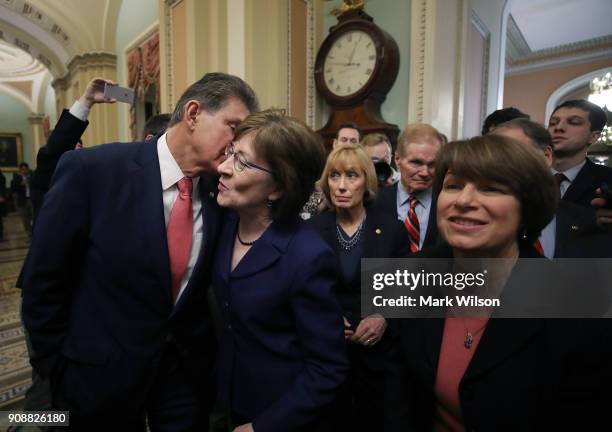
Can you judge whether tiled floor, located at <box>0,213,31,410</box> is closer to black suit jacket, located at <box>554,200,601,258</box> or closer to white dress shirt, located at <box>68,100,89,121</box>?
white dress shirt, located at <box>68,100,89,121</box>

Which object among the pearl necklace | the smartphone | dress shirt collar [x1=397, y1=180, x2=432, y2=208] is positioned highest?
the smartphone

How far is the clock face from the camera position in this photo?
10.6 ft

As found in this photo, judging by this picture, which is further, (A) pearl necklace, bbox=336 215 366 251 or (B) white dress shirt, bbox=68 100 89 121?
(A) pearl necklace, bbox=336 215 366 251

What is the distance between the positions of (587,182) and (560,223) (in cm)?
68

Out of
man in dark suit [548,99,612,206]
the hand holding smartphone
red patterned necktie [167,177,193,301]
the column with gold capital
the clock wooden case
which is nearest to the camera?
red patterned necktie [167,177,193,301]

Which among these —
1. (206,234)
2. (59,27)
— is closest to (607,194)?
(206,234)

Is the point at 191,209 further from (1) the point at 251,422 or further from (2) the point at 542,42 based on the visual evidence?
(2) the point at 542,42

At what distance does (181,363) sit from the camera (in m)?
1.28

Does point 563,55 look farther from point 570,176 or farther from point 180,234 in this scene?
point 180,234

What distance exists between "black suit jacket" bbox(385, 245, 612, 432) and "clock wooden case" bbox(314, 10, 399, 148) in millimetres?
2419

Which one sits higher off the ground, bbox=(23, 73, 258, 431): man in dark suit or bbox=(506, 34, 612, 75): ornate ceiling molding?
bbox=(506, 34, 612, 75): ornate ceiling molding

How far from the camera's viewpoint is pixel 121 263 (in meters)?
1.07

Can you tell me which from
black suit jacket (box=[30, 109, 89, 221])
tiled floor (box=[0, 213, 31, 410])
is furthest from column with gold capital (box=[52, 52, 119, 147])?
black suit jacket (box=[30, 109, 89, 221])

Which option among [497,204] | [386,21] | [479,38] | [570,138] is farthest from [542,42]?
[497,204]
